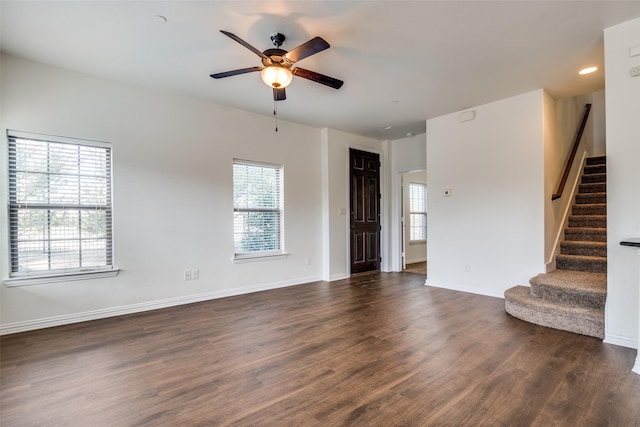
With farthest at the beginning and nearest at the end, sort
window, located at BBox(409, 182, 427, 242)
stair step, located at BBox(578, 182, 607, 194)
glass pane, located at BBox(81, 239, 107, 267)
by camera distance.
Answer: window, located at BBox(409, 182, 427, 242) → stair step, located at BBox(578, 182, 607, 194) → glass pane, located at BBox(81, 239, 107, 267)

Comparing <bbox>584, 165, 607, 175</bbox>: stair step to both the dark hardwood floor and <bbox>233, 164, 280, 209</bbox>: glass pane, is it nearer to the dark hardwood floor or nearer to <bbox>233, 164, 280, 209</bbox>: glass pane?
the dark hardwood floor

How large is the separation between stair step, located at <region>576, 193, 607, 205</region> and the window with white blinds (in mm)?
6895

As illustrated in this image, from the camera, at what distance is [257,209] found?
488cm

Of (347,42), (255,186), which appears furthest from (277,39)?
(255,186)

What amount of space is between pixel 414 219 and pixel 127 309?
247 inches

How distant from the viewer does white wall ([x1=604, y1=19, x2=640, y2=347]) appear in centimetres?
261

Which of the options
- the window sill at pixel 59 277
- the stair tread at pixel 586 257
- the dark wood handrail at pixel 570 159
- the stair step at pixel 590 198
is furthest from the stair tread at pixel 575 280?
the window sill at pixel 59 277

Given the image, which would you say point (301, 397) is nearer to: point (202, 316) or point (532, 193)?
point (202, 316)

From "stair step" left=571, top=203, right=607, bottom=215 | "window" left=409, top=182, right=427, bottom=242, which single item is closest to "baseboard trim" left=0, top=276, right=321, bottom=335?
"window" left=409, top=182, right=427, bottom=242

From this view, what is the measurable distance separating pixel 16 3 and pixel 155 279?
290 cm

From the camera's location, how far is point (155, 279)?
391 centimetres

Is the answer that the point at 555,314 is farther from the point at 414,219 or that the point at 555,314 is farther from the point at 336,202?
the point at 414,219

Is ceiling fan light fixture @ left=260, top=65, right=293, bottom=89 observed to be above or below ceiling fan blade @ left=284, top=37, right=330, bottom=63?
below

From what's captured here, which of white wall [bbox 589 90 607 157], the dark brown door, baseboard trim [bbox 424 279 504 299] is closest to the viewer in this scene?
baseboard trim [bbox 424 279 504 299]
